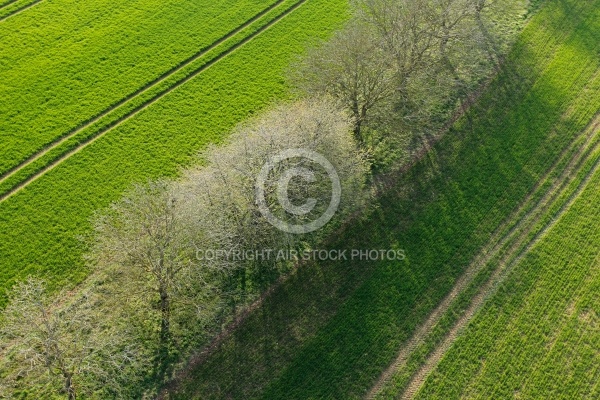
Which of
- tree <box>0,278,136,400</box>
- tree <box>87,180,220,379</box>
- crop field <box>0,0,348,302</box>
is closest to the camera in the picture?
tree <box>0,278,136,400</box>

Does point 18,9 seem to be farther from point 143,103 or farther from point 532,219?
point 532,219

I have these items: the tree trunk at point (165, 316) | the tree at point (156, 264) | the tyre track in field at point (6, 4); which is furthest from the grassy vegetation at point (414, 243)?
the tyre track in field at point (6, 4)

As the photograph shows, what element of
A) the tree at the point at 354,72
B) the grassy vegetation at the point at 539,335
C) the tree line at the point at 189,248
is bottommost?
the grassy vegetation at the point at 539,335

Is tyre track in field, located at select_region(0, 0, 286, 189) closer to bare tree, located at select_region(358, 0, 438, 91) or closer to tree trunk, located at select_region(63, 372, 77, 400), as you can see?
bare tree, located at select_region(358, 0, 438, 91)

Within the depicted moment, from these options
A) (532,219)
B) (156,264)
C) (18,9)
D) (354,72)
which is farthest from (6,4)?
(532,219)

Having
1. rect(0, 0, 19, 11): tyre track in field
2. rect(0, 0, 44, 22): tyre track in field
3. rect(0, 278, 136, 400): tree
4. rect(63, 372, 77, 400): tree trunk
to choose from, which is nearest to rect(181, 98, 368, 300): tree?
rect(0, 278, 136, 400): tree

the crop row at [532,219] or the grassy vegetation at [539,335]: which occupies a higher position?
the crop row at [532,219]

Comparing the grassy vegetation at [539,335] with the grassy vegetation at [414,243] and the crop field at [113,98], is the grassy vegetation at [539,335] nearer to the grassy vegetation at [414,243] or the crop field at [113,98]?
the grassy vegetation at [414,243]
